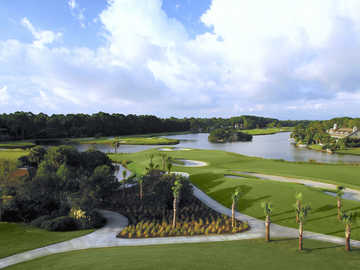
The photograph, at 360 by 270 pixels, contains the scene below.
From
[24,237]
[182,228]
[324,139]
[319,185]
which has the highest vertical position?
[324,139]

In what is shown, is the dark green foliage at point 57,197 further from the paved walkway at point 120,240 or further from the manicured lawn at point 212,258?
the manicured lawn at point 212,258

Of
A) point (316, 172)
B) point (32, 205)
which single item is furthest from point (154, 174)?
point (316, 172)

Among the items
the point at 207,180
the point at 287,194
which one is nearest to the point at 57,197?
the point at 207,180

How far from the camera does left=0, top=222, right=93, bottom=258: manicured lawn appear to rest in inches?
512

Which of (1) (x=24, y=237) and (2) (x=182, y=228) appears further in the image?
(2) (x=182, y=228)

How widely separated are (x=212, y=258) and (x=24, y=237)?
37.9 ft

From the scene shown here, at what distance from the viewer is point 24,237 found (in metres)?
14.6

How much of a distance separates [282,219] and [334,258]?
698 cm

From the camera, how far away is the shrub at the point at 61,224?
55.0 feet

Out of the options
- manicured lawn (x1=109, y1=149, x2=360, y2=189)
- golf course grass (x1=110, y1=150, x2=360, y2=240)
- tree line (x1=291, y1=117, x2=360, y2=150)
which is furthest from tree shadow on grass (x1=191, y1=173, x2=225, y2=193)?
tree line (x1=291, y1=117, x2=360, y2=150)

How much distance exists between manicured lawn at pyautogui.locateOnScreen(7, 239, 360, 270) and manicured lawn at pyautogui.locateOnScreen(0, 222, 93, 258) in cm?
223

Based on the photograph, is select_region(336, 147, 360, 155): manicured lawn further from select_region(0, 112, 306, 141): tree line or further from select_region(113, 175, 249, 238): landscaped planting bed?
select_region(0, 112, 306, 141): tree line

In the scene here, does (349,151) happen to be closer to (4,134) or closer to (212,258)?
(212,258)

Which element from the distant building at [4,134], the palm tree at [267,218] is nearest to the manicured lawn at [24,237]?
the palm tree at [267,218]
